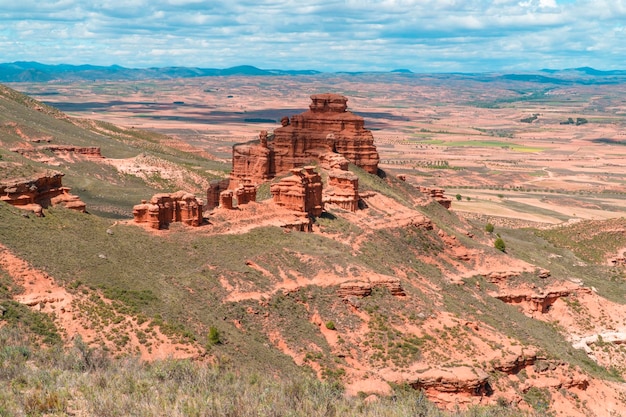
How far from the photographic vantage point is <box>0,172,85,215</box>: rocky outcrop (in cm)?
4094

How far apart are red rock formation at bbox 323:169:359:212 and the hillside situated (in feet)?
2.93

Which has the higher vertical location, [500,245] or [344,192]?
[344,192]

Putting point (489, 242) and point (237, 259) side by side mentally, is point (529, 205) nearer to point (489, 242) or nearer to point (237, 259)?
point (489, 242)

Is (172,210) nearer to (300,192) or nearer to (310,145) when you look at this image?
(300,192)

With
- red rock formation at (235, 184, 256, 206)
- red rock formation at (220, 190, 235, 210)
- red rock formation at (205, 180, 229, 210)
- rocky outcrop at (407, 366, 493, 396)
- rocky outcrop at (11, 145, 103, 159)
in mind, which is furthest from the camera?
rocky outcrop at (11, 145, 103, 159)

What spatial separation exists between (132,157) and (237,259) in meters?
70.0

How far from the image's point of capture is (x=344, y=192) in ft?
194

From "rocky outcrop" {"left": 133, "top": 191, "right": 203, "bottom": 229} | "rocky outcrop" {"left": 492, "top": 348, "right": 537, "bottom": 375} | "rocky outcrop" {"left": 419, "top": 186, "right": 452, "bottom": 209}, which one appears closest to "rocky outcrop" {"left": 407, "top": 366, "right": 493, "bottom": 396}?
"rocky outcrop" {"left": 492, "top": 348, "right": 537, "bottom": 375}

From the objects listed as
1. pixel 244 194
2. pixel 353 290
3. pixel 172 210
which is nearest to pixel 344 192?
pixel 244 194

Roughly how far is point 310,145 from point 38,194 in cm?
3079

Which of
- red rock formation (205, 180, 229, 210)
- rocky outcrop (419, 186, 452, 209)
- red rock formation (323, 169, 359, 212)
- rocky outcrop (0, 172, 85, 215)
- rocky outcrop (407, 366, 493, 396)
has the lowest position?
rocky outcrop (407, 366, 493, 396)

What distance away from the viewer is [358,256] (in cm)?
5059

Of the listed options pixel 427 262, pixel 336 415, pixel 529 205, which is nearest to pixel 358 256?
pixel 427 262

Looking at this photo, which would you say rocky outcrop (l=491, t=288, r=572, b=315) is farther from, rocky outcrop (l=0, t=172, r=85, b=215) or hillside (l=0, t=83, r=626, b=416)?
Answer: rocky outcrop (l=0, t=172, r=85, b=215)
